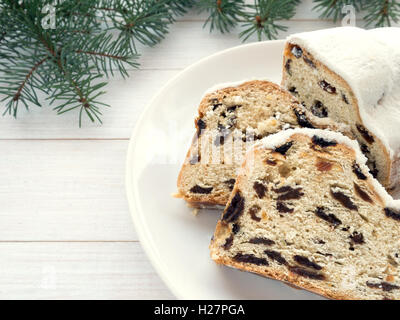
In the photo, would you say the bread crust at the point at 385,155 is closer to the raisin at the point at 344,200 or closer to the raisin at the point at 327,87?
the raisin at the point at 327,87

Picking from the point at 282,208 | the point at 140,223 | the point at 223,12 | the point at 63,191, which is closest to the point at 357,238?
the point at 282,208

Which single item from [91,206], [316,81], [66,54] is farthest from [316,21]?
[91,206]

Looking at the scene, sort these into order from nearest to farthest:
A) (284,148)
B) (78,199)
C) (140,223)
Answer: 1. (284,148)
2. (140,223)
3. (78,199)

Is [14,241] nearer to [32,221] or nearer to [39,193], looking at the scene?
[32,221]

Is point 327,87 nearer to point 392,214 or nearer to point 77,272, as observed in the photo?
point 392,214

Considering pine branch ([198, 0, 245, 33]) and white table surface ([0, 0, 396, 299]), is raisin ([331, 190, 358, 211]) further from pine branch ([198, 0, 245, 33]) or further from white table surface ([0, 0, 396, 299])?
pine branch ([198, 0, 245, 33])

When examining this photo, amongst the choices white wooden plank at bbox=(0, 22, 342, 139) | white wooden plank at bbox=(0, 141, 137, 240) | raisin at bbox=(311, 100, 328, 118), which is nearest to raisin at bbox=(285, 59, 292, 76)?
raisin at bbox=(311, 100, 328, 118)
